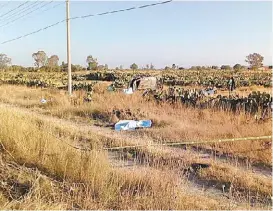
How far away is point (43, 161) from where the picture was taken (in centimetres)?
598

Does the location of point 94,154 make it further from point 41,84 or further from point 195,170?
point 41,84

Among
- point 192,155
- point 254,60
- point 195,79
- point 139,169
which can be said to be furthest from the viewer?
point 254,60

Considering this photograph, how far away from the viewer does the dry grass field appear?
461 cm

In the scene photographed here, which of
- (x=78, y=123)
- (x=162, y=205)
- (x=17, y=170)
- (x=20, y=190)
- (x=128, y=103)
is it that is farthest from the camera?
(x=128, y=103)

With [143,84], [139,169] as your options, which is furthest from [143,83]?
[139,169]

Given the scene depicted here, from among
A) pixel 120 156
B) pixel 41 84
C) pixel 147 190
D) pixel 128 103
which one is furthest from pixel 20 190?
pixel 41 84

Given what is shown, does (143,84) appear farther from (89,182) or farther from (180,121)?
(89,182)

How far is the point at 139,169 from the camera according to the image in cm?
574

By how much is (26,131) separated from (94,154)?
2.13 m

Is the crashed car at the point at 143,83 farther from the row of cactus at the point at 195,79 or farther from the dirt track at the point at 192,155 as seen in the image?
the dirt track at the point at 192,155

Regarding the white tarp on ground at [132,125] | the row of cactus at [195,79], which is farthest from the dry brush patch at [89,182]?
A: the row of cactus at [195,79]

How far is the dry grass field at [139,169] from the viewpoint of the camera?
461 centimetres

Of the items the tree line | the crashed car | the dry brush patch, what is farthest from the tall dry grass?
the tree line

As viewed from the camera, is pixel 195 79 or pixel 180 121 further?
pixel 195 79
